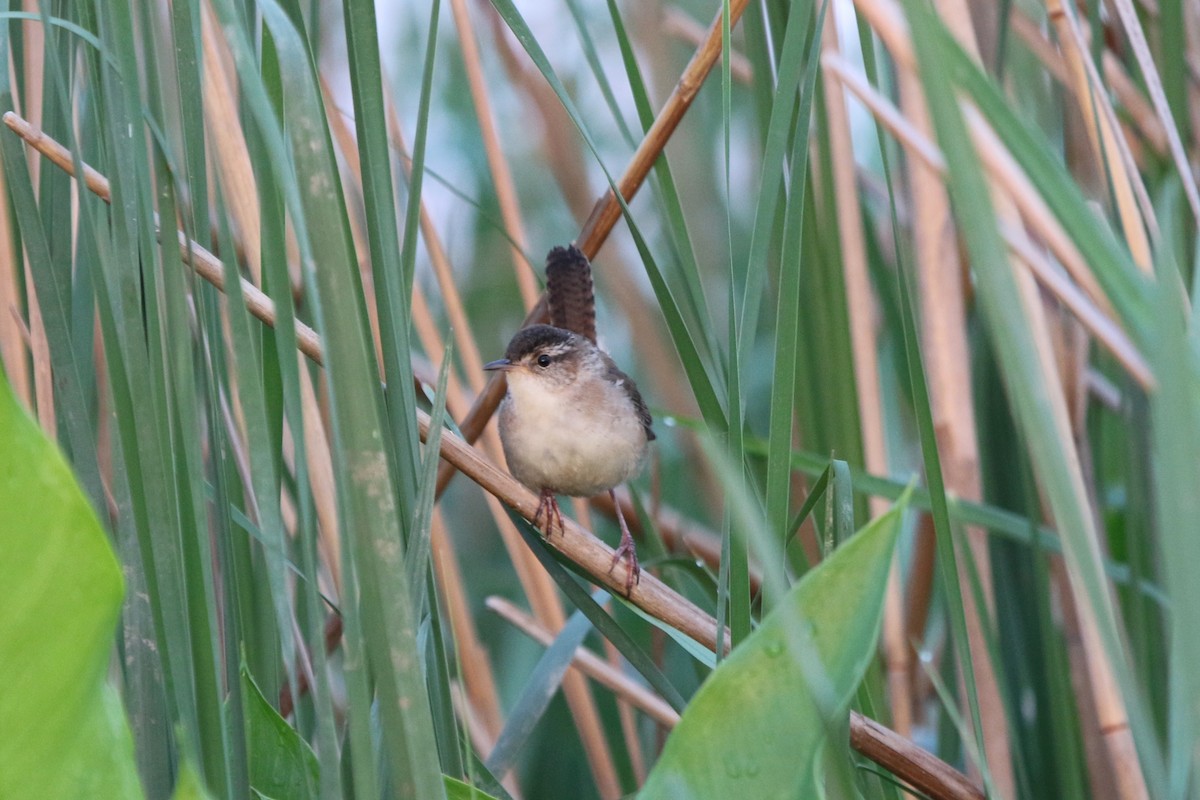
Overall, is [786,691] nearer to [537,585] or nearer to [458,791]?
[458,791]

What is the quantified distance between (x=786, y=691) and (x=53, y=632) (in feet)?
1.51

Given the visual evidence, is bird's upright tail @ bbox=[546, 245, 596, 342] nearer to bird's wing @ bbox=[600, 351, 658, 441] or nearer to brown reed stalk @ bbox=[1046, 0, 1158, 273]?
bird's wing @ bbox=[600, 351, 658, 441]

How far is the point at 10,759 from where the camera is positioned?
756 mm

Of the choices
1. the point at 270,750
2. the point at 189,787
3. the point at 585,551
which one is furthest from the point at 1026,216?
the point at 189,787

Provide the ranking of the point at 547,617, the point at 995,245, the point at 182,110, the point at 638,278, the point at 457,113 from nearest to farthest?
the point at 995,245 → the point at 182,110 → the point at 547,617 → the point at 638,278 → the point at 457,113

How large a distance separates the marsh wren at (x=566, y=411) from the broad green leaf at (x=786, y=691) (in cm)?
135

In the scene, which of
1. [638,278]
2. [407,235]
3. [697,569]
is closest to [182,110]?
[407,235]

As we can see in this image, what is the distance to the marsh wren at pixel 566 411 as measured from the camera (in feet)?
7.24

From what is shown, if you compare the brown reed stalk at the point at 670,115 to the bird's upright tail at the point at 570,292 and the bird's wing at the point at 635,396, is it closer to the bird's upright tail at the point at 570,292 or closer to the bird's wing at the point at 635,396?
the bird's upright tail at the point at 570,292

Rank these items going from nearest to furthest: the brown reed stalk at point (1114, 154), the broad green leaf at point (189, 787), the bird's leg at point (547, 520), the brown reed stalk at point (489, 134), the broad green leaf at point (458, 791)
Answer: the broad green leaf at point (189, 787) → the broad green leaf at point (458, 791) → the brown reed stalk at point (1114, 154) → the bird's leg at point (547, 520) → the brown reed stalk at point (489, 134)

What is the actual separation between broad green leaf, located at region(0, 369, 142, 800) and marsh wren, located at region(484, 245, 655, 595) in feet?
4.54

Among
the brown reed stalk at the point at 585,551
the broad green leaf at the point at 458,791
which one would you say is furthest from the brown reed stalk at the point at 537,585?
the broad green leaf at the point at 458,791

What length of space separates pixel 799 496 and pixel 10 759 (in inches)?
61.6

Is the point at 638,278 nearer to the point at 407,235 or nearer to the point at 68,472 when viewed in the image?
the point at 407,235
